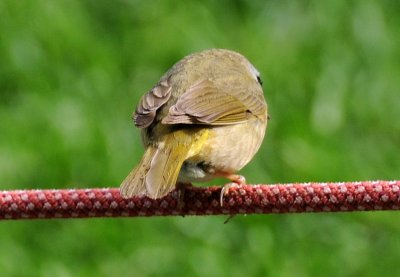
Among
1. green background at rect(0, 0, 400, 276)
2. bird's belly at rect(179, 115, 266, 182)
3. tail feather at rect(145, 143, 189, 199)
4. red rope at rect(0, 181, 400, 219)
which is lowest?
green background at rect(0, 0, 400, 276)

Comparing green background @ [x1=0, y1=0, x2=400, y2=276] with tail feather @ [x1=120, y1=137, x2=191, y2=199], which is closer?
tail feather @ [x1=120, y1=137, x2=191, y2=199]

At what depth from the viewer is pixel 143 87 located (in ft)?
29.0

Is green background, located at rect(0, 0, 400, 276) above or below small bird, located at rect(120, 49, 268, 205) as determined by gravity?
below

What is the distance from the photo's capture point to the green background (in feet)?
25.7

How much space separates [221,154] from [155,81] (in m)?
2.77

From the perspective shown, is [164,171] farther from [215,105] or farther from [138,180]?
[215,105]

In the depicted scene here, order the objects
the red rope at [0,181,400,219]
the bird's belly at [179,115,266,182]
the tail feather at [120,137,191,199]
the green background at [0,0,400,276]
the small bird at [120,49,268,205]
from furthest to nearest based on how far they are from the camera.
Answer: the green background at [0,0,400,276] < the bird's belly at [179,115,266,182] < the small bird at [120,49,268,205] < the tail feather at [120,137,191,199] < the red rope at [0,181,400,219]

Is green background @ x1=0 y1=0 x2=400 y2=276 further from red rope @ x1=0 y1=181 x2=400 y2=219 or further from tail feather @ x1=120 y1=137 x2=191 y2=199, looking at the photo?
red rope @ x1=0 y1=181 x2=400 y2=219

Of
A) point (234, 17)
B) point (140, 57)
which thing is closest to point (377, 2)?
point (234, 17)

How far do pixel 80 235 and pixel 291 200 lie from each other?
3.27 metres

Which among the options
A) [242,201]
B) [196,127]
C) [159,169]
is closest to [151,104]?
[196,127]

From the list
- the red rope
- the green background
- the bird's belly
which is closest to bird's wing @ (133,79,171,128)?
the bird's belly

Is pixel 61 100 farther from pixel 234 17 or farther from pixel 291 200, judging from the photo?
pixel 291 200

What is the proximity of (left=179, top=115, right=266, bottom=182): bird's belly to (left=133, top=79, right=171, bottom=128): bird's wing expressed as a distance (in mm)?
284
